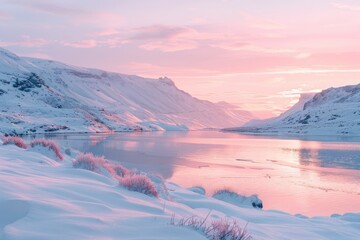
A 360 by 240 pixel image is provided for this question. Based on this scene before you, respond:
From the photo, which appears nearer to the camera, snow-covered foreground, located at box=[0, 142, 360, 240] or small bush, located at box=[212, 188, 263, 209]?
snow-covered foreground, located at box=[0, 142, 360, 240]

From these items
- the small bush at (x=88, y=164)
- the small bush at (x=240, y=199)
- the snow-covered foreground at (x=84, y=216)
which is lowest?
the small bush at (x=240, y=199)

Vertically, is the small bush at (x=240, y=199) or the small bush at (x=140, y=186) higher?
the small bush at (x=140, y=186)

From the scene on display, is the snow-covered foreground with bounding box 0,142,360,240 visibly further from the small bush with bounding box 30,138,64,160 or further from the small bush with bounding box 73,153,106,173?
the small bush with bounding box 30,138,64,160

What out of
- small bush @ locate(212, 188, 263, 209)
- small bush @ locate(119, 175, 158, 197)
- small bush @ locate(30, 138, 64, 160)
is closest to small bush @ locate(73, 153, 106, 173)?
small bush @ locate(119, 175, 158, 197)

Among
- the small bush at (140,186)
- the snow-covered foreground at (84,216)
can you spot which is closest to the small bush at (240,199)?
the snow-covered foreground at (84,216)

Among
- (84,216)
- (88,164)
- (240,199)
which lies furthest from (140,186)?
(240,199)

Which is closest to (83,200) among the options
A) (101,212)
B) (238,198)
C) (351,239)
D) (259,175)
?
(101,212)

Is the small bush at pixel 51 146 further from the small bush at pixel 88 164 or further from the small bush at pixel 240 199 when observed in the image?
the small bush at pixel 240 199

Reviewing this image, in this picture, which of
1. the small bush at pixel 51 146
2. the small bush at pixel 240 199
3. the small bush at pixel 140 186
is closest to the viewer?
the small bush at pixel 140 186

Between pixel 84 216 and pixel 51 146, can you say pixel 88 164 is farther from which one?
pixel 84 216

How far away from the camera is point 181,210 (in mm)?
7719

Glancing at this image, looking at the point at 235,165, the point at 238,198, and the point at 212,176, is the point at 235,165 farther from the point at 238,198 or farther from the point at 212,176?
the point at 238,198

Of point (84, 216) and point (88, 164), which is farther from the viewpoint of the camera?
point (88, 164)

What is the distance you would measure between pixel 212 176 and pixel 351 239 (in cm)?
1558
